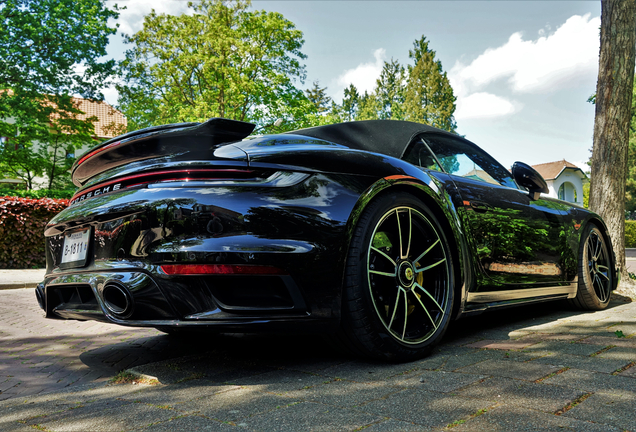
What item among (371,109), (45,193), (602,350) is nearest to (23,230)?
(45,193)

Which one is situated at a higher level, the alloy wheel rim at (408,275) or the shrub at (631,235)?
the shrub at (631,235)

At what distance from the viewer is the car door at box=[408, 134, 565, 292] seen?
3.11 meters

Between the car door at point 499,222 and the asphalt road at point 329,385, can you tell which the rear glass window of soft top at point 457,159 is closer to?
the car door at point 499,222

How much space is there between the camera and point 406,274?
8.48 feet

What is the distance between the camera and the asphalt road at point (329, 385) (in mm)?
1694

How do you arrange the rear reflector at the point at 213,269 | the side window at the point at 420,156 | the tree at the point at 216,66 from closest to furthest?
the rear reflector at the point at 213,269 → the side window at the point at 420,156 → the tree at the point at 216,66

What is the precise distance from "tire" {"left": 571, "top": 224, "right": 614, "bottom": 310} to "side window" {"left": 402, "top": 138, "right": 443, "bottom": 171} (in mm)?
1860

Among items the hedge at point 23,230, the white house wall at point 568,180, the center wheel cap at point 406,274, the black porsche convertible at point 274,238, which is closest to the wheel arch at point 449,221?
the black porsche convertible at point 274,238

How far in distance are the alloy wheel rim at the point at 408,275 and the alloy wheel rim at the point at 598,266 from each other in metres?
2.19

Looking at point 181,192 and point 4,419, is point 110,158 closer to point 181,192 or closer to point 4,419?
point 181,192

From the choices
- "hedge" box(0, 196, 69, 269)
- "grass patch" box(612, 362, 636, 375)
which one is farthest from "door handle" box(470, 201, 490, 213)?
"hedge" box(0, 196, 69, 269)

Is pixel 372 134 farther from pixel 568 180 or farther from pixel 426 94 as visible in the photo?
pixel 568 180

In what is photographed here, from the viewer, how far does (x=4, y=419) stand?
1.90 metres

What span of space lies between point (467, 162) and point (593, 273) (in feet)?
5.96
